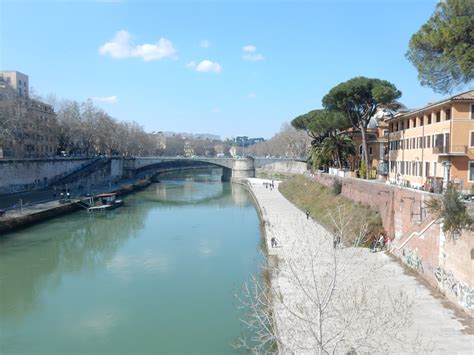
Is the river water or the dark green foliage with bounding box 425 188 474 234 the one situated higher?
the dark green foliage with bounding box 425 188 474 234

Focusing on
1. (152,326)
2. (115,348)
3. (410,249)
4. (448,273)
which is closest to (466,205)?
(448,273)

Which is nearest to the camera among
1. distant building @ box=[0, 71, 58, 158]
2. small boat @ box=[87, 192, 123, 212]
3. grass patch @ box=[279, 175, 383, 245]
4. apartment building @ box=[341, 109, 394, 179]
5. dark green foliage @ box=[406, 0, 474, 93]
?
dark green foliage @ box=[406, 0, 474, 93]

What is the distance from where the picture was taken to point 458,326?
37.7 ft

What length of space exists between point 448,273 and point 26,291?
16698mm

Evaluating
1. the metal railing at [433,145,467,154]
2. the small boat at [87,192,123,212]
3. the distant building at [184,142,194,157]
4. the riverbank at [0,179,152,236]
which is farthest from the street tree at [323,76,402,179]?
the distant building at [184,142,194,157]

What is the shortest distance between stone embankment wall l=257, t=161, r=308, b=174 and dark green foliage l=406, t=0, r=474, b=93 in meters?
51.9

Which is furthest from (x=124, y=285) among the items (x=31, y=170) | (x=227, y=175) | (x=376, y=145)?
(x=227, y=175)

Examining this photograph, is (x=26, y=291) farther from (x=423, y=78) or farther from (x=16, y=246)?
(x=423, y=78)

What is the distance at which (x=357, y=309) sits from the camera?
24.5 feet

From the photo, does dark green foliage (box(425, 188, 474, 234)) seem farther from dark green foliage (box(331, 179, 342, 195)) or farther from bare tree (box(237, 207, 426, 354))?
dark green foliage (box(331, 179, 342, 195))

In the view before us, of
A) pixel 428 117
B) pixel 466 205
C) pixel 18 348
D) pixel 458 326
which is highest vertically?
pixel 428 117

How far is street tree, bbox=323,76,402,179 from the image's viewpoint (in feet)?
99.2

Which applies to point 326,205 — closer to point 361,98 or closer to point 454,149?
point 361,98

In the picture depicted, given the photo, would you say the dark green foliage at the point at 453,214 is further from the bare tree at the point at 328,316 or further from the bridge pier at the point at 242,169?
the bridge pier at the point at 242,169
